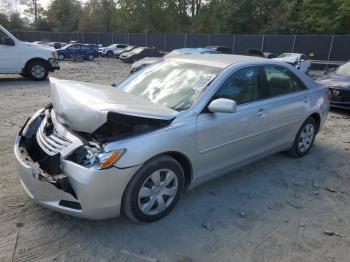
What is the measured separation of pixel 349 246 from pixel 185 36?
33.0 m

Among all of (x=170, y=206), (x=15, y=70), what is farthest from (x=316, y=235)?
(x=15, y=70)

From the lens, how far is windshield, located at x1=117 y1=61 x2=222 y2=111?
141 inches

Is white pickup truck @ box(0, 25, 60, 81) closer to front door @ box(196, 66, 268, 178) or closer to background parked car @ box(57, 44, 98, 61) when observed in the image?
front door @ box(196, 66, 268, 178)

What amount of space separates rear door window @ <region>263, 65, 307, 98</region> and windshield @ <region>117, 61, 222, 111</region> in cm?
87

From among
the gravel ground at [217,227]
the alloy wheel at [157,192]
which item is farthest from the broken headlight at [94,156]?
Answer: the gravel ground at [217,227]

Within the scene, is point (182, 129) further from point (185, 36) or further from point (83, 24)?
point (83, 24)

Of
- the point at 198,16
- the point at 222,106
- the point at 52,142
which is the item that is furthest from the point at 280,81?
the point at 198,16

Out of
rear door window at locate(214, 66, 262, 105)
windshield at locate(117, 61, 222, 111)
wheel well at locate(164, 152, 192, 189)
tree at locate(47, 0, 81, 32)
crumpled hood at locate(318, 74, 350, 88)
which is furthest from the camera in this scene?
tree at locate(47, 0, 81, 32)

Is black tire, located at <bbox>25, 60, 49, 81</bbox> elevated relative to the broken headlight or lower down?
lower down

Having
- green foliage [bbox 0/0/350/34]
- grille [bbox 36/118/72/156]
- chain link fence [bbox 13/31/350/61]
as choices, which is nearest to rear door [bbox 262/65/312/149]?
grille [bbox 36/118/72/156]

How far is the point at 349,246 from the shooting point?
3.11m

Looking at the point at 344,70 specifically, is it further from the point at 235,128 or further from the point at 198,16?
the point at 198,16

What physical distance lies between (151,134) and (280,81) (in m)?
2.35

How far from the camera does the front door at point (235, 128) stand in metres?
3.47
